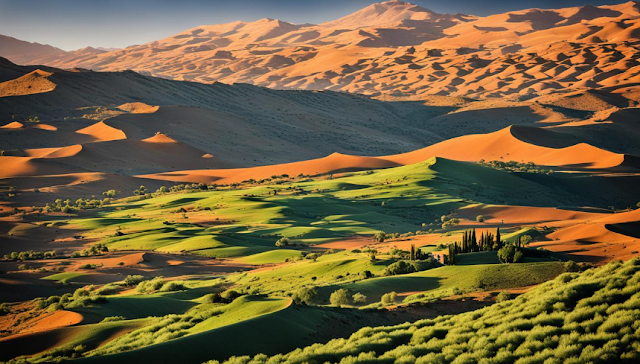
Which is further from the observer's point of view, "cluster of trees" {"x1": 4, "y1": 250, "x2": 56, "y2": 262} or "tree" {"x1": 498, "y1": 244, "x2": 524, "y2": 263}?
"cluster of trees" {"x1": 4, "y1": 250, "x2": 56, "y2": 262}

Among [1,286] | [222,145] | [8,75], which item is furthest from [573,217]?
[8,75]

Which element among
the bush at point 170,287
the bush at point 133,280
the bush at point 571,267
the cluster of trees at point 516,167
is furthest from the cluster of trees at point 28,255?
the cluster of trees at point 516,167

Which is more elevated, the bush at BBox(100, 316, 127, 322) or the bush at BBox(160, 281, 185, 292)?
the bush at BBox(100, 316, 127, 322)

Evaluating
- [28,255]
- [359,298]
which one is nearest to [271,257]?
[28,255]

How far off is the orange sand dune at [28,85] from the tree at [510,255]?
13473 centimetres

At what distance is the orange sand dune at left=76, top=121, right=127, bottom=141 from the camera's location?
124931 mm

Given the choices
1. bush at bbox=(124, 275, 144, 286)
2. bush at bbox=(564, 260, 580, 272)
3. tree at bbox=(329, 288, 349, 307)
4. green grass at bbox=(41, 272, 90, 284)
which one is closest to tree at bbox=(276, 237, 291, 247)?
bush at bbox=(124, 275, 144, 286)

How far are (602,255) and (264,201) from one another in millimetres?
43746

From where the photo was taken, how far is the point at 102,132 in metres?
128

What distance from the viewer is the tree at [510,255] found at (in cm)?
3655

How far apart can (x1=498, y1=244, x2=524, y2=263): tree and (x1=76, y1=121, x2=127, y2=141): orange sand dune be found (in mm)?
97773

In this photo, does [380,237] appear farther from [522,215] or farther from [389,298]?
[389,298]

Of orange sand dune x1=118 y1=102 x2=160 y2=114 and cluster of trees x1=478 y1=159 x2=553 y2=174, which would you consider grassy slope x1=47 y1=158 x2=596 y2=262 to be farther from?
orange sand dune x1=118 y1=102 x2=160 y2=114

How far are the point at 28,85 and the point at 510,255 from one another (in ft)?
466
